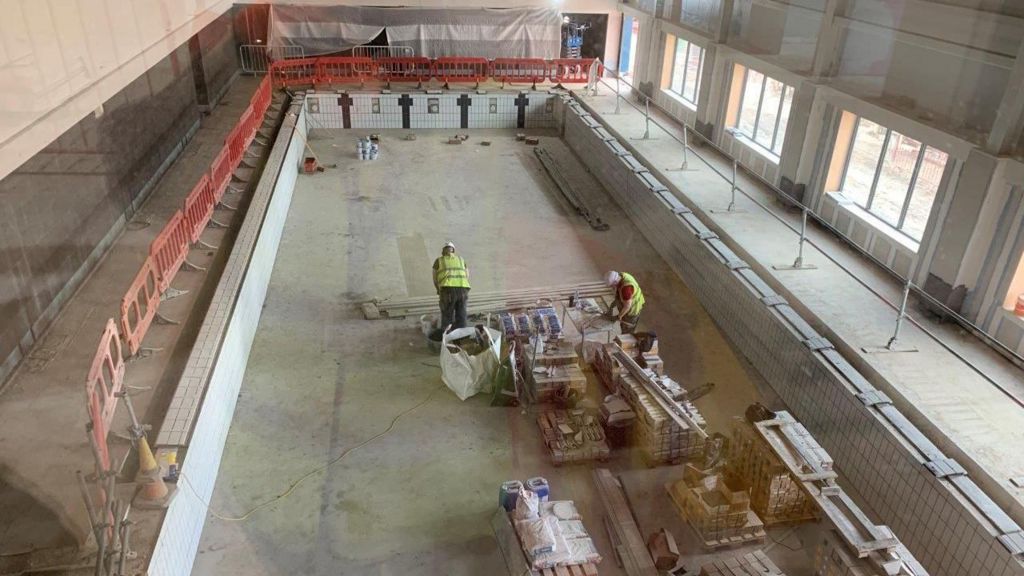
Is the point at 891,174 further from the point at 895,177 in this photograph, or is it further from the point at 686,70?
the point at 686,70

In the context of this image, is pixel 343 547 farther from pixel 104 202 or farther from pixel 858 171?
pixel 858 171

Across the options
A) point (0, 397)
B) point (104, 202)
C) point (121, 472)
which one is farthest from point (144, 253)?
point (121, 472)

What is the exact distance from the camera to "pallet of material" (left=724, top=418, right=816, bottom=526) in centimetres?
664

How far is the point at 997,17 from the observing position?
7922 mm

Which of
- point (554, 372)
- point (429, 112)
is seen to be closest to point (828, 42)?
point (554, 372)

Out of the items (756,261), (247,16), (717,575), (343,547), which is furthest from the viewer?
(247,16)

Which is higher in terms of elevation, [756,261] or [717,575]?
[756,261]

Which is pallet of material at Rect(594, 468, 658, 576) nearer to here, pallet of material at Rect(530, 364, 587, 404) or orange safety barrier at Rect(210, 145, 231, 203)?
pallet of material at Rect(530, 364, 587, 404)

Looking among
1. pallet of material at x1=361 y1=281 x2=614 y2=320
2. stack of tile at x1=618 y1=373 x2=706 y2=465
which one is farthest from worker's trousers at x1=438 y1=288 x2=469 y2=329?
stack of tile at x1=618 y1=373 x2=706 y2=465

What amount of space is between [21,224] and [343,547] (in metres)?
5.10

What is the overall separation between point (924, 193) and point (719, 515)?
5.52 metres

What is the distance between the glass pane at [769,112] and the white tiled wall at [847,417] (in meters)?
2.62

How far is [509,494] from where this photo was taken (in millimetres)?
6578

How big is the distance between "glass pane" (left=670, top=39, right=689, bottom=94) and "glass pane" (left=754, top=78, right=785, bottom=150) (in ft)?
12.9
